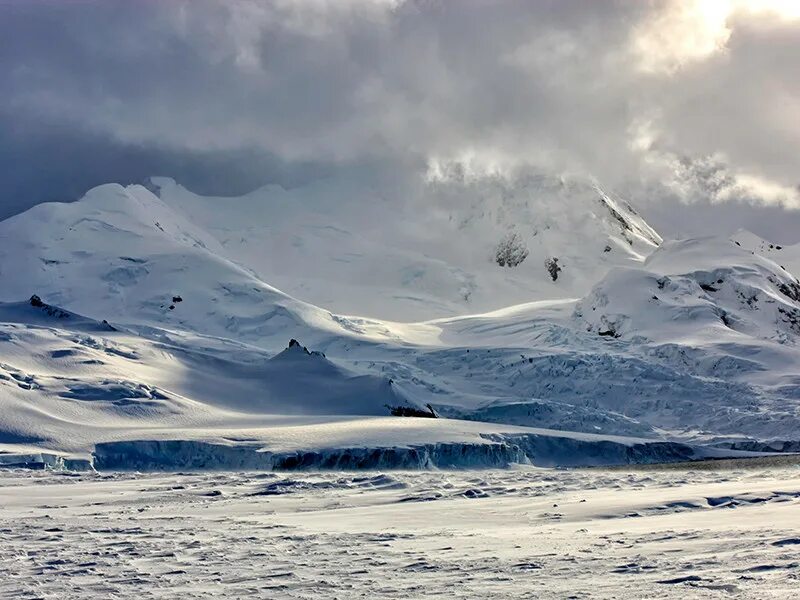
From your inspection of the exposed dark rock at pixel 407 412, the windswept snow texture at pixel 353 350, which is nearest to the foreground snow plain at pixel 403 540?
the windswept snow texture at pixel 353 350

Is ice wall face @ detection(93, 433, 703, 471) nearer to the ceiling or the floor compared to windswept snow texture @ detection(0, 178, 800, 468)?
nearer to the floor

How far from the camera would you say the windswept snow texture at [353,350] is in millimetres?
58062

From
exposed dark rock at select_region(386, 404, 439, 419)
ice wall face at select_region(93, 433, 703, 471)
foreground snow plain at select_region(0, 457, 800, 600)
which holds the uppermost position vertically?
exposed dark rock at select_region(386, 404, 439, 419)

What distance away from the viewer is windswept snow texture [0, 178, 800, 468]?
58.1 meters

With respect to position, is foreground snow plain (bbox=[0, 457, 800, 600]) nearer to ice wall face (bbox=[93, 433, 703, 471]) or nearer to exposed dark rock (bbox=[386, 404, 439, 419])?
ice wall face (bbox=[93, 433, 703, 471])

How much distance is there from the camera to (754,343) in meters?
106

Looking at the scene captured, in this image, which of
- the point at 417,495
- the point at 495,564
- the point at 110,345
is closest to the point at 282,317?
the point at 110,345

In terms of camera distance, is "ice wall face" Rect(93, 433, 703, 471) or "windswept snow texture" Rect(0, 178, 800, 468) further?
"windswept snow texture" Rect(0, 178, 800, 468)

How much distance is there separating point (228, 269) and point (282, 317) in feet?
54.4

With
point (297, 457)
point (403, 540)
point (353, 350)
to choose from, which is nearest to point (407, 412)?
point (297, 457)

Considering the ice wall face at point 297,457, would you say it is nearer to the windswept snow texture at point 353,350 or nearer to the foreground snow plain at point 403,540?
the windswept snow texture at point 353,350

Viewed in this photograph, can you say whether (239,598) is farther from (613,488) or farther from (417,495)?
(613,488)

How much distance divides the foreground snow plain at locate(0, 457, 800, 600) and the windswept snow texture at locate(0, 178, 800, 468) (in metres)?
15.4

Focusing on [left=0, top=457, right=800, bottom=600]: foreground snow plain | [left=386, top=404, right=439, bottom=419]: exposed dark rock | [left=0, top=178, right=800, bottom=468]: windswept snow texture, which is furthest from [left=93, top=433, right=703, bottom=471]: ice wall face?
[left=386, top=404, right=439, bottom=419]: exposed dark rock
